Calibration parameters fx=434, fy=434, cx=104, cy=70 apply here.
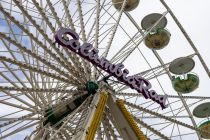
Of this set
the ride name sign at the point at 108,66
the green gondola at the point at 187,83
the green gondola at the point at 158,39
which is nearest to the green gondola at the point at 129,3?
the green gondola at the point at 158,39

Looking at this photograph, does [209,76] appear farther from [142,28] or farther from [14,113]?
[14,113]

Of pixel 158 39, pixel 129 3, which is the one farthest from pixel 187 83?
pixel 129 3

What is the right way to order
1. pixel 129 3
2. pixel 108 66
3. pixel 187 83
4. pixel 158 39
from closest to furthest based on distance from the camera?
1. pixel 108 66
2. pixel 187 83
3. pixel 158 39
4. pixel 129 3

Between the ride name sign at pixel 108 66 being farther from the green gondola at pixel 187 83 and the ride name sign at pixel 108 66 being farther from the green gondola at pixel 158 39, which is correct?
the green gondola at pixel 158 39

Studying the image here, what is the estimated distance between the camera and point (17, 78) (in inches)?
690

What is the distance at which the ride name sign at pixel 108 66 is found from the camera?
48.2 ft

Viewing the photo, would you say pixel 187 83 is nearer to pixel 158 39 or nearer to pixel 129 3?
pixel 158 39

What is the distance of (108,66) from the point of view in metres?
15.6

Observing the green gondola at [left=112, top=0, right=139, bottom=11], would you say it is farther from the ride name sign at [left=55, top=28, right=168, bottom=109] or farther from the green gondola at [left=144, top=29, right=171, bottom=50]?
the ride name sign at [left=55, top=28, right=168, bottom=109]

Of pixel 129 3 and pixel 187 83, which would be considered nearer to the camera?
pixel 187 83

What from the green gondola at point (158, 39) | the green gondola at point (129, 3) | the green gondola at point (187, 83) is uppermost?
the green gondola at point (129, 3)

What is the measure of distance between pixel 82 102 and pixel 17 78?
3.69m

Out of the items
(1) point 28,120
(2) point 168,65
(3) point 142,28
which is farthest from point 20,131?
(3) point 142,28

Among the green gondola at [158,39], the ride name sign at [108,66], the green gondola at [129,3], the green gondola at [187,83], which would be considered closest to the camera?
the ride name sign at [108,66]
